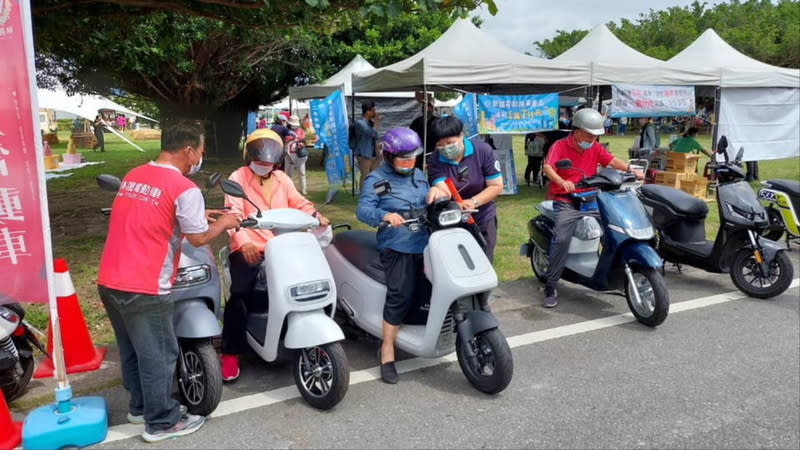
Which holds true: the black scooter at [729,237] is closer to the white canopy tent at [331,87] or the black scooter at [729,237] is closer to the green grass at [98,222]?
the green grass at [98,222]

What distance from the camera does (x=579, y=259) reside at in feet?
18.6

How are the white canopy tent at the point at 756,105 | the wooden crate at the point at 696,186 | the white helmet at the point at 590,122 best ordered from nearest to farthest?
the white helmet at the point at 590,122 < the wooden crate at the point at 696,186 < the white canopy tent at the point at 756,105

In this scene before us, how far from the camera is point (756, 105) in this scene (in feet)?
41.4

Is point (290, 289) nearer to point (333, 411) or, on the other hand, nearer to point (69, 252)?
point (333, 411)

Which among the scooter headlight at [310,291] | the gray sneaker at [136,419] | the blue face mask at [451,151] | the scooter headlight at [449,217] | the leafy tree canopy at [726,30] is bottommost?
A: the gray sneaker at [136,419]

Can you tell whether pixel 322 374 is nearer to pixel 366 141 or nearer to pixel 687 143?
pixel 366 141

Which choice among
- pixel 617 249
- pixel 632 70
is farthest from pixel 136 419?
pixel 632 70

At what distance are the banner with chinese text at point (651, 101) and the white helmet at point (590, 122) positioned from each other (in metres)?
7.01

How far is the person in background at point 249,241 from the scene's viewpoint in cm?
389

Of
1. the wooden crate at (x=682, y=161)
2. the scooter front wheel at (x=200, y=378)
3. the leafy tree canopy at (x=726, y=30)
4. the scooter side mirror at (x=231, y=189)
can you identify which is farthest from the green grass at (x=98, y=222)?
the leafy tree canopy at (x=726, y=30)

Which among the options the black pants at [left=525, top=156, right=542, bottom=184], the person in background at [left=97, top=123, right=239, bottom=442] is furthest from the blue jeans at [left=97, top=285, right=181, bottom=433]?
the black pants at [left=525, top=156, right=542, bottom=184]

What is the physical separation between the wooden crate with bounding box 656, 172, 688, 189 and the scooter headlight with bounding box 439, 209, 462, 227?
9.40 metres

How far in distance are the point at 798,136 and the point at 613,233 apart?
11377 mm

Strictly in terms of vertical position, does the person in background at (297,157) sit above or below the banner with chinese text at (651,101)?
below
